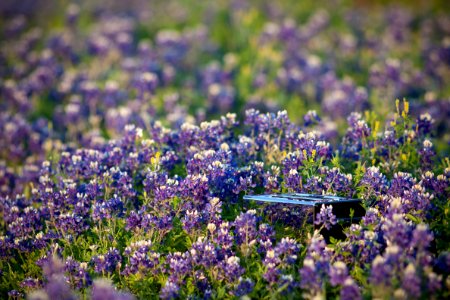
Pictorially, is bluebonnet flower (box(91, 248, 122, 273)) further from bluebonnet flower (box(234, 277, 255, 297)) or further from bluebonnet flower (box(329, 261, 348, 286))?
bluebonnet flower (box(329, 261, 348, 286))

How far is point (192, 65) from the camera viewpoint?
10.3 m

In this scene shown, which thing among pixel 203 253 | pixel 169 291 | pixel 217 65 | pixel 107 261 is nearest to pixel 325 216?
pixel 203 253

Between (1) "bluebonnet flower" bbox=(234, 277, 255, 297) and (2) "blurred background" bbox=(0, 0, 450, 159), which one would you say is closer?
(1) "bluebonnet flower" bbox=(234, 277, 255, 297)

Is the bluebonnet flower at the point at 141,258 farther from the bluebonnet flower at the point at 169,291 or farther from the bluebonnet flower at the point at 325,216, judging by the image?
the bluebonnet flower at the point at 325,216

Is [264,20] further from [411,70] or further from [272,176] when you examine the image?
[272,176]

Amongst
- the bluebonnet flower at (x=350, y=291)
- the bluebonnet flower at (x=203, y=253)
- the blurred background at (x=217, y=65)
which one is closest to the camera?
the bluebonnet flower at (x=350, y=291)

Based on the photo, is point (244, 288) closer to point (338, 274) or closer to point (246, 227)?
point (246, 227)

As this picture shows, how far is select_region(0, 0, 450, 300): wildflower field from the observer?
389cm

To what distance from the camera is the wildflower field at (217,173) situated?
389 centimetres

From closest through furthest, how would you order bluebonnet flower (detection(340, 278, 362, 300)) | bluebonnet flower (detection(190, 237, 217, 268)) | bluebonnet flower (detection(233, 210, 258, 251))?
1. bluebonnet flower (detection(340, 278, 362, 300))
2. bluebonnet flower (detection(190, 237, 217, 268))
3. bluebonnet flower (detection(233, 210, 258, 251))

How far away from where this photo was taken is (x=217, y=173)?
15.1 feet

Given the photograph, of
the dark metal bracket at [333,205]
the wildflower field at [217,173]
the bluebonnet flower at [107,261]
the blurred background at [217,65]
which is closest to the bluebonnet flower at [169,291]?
the wildflower field at [217,173]

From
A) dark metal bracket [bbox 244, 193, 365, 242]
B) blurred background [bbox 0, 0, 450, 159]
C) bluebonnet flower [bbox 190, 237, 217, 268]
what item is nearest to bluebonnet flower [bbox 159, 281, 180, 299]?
bluebonnet flower [bbox 190, 237, 217, 268]

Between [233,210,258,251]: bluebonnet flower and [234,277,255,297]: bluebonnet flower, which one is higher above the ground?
[233,210,258,251]: bluebonnet flower
